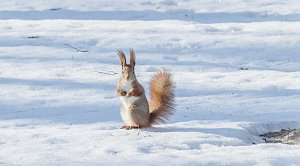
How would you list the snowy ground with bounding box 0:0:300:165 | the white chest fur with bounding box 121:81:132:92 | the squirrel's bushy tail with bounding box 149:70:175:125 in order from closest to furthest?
the snowy ground with bounding box 0:0:300:165
the white chest fur with bounding box 121:81:132:92
the squirrel's bushy tail with bounding box 149:70:175:125

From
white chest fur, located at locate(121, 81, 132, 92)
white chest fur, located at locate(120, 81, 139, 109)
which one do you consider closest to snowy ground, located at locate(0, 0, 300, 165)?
white chest fur, located at locate(120, 81, 139, 109)

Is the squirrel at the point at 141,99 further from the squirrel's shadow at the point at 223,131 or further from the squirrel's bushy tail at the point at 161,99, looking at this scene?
the squirrel's shadow at the point at 223,131

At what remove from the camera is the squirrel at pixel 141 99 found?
6.76 m

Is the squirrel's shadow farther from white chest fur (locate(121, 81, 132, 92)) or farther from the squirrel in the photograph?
white chest fur (locate(121, 81, 132, 92))

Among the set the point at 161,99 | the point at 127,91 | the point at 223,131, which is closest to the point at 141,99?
the point at 127,91

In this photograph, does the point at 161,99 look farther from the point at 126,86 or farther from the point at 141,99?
the point at 126,86

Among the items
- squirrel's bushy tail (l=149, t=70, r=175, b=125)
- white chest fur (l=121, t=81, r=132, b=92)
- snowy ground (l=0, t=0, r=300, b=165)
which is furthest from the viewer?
squirrel's bushy tail (l=149, t=70, r=175, b=125)

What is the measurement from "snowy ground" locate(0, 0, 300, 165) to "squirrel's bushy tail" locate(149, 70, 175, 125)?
0.42ft

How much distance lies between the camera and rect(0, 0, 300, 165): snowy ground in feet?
20.4

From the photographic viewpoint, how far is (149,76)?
35.3 feet

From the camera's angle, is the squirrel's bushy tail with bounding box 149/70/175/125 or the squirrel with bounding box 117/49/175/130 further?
the squirrel's bushy tail with bounding box 149/70/175/125

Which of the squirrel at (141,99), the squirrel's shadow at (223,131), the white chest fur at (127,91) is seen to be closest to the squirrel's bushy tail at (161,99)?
the squirrel at (141,99)

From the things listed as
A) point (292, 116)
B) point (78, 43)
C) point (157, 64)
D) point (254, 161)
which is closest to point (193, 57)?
point (157, 64)

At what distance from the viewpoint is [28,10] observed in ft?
Answer: 57.3
